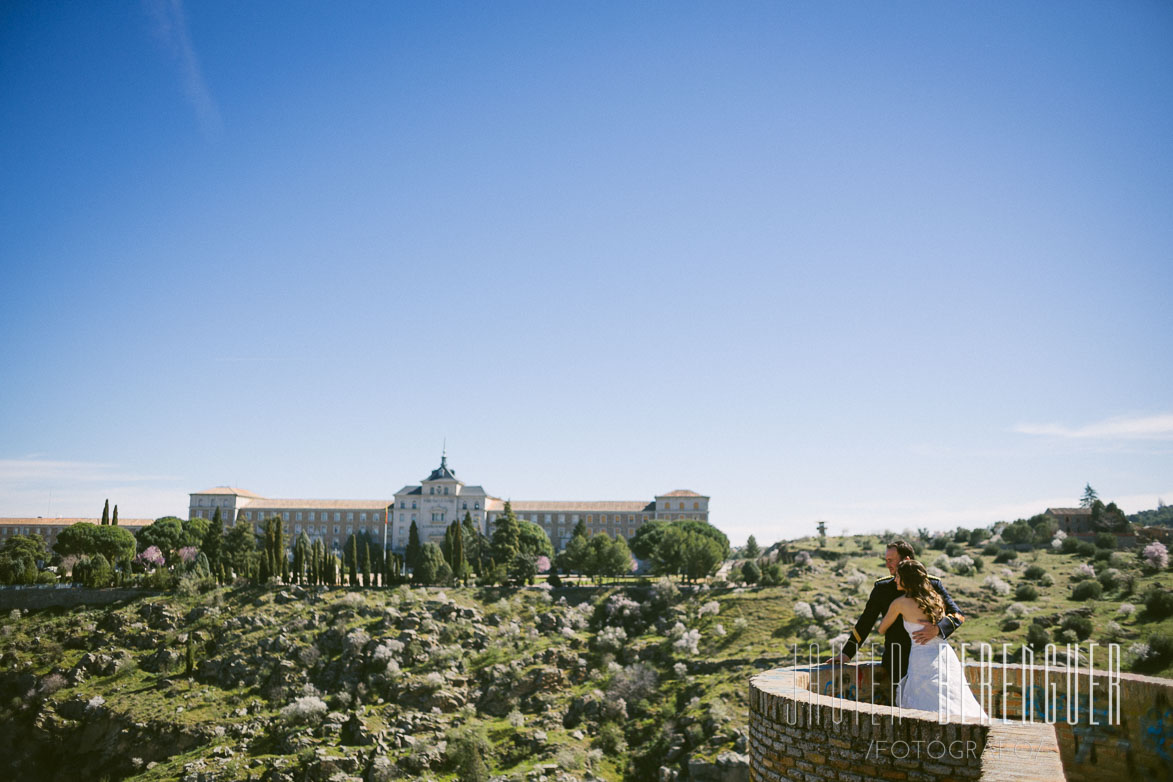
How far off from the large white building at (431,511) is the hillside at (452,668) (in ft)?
113

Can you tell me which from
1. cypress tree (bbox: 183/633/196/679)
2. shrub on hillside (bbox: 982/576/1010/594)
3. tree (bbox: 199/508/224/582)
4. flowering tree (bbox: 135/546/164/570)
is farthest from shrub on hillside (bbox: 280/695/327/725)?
shrub on hillside (bbox: 982/576/1010/594)

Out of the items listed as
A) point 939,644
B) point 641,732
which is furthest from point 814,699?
point 641,732

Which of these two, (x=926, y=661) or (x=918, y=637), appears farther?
(x=918, y=637)

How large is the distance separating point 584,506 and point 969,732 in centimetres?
8291

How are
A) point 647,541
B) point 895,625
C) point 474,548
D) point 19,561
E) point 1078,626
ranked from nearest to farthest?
point 895,625, point 1078,626, point 19,561, point 474,548, point 647,541

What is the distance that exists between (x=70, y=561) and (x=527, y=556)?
32.7 m

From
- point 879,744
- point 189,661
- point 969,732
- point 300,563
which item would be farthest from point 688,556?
point 969,732

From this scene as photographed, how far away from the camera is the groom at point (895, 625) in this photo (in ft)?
17.5

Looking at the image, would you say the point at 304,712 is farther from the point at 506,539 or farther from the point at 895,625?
the point at 895,625

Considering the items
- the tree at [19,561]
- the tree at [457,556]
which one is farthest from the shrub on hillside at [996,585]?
the tree at [19,561]

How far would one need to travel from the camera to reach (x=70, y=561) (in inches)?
2119

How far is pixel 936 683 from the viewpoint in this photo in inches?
197

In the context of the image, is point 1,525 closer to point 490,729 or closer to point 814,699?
point 490,729

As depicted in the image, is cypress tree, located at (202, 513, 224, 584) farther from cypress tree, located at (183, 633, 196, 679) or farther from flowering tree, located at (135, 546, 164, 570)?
→ cypress tree, located at (183, 633, 196, 679)
